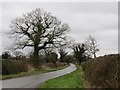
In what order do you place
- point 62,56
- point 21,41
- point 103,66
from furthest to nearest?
point 62,56 < point 21,41 < point 103,66

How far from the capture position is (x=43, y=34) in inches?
2238

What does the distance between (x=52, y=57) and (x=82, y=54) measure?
31.0 m

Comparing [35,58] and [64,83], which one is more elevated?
[64,83]

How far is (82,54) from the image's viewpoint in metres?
118

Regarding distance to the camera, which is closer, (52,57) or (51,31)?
(51,31)

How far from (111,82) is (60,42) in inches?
1794

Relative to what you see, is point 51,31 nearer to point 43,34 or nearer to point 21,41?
point 43,34

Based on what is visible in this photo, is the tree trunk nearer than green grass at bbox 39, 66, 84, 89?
No

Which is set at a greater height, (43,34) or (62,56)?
(43,34)

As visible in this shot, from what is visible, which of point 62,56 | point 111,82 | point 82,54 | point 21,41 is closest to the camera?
point 111,82

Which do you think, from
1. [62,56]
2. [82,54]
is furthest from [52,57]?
[62,56]

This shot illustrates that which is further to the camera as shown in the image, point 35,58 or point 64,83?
point 35,58

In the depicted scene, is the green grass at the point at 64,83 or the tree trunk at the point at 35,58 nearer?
the green grass at the point at 64,83


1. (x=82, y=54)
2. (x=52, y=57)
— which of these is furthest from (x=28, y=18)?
(x=82, y=54)
